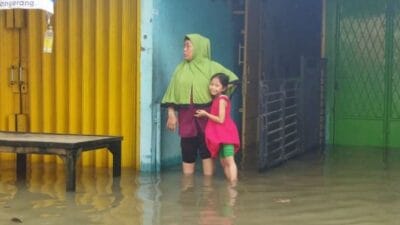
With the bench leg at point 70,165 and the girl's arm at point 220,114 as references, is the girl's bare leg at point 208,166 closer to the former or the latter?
the girl's arm at point 220,114

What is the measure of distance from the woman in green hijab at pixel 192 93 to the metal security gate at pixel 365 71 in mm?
3751

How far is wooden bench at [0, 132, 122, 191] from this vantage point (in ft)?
24.3

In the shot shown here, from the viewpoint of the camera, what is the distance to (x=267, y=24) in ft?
33.5

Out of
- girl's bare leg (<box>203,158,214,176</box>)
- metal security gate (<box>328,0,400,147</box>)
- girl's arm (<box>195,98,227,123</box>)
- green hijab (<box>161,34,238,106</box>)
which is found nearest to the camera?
girl's arm (<box>195,98,227,123</box>)

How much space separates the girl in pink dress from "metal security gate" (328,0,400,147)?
3926 millimetres

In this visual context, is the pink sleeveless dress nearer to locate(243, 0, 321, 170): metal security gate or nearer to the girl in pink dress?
the girl in pink dress

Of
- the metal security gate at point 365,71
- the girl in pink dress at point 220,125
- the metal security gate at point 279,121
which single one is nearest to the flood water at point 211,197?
the metal security gate at point 279,121

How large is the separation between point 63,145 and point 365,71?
5.67 meters

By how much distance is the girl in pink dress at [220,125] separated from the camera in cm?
798

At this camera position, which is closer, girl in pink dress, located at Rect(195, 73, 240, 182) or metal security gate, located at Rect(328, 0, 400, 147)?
girl in pink dress, located at Rect(195, 73, 240, 182)

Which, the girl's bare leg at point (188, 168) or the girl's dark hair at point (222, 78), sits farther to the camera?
the girl's bare leg at point (188, 168)

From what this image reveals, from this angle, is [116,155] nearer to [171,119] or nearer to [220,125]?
[171,119]

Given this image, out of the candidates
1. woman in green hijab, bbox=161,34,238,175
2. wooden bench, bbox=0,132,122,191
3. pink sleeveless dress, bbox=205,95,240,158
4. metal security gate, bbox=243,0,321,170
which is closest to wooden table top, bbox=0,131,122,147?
wooden bench, bbox=0,132,122,191

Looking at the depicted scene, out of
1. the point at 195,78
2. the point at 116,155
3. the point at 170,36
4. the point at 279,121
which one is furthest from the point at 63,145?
the point at 279,121
